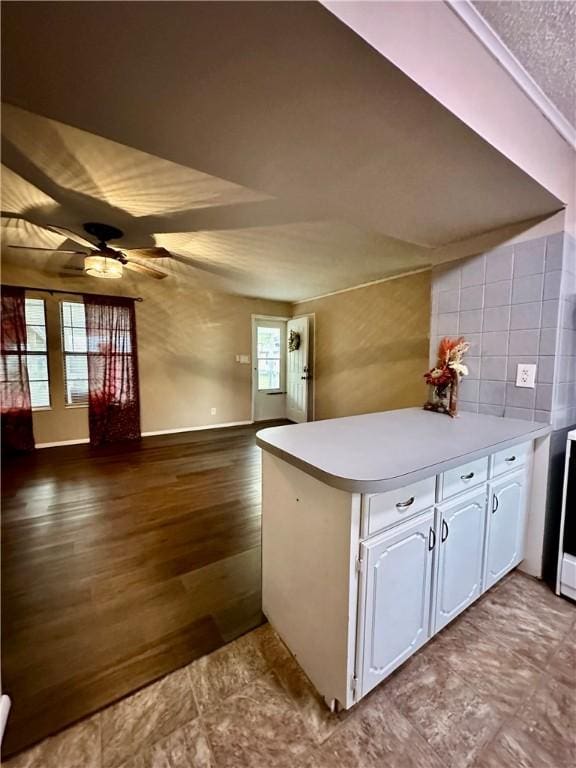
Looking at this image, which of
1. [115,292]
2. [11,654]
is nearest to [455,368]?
[11,654]

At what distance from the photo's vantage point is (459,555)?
4.29 feet

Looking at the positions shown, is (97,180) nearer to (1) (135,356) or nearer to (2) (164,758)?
(2) (164,758)

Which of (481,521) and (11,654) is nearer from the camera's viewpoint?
(11,654)

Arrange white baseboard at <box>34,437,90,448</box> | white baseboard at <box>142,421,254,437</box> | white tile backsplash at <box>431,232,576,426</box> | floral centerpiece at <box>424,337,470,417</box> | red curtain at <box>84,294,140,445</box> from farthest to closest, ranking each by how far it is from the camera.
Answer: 1. white baseboard at <box>142,421,254,437</box>
2. red curtain at <box>84,294,140,445</box>
3. white baseboard at <box>34,437,90,448</box>
4. floral centerpiece at <box>424,337,470,417</box>
5. white tile backsplash at <box>431,232,576,426</box>

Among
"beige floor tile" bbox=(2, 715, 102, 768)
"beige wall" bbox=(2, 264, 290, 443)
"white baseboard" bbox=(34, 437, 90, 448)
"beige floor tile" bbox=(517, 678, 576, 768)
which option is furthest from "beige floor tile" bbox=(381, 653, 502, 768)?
"white baseboard" bbox=(34, 437, 90, 448)

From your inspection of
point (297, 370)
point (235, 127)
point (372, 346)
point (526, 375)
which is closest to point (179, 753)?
point (235, 127)

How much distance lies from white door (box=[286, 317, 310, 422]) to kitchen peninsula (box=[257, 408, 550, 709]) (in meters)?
3.70

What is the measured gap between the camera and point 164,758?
93 centimetres

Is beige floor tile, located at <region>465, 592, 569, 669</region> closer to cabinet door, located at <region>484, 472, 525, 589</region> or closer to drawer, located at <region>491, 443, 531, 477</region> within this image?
cabinet door, located at <region>484, 472, 525, 589</region>

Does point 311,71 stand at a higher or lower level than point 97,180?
lower

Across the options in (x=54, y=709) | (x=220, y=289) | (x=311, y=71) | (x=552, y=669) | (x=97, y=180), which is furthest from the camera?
(x=220, y=289)

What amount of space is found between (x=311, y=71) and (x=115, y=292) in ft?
14.0

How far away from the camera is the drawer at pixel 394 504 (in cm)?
96

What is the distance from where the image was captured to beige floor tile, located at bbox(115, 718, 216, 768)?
3.02 feet
